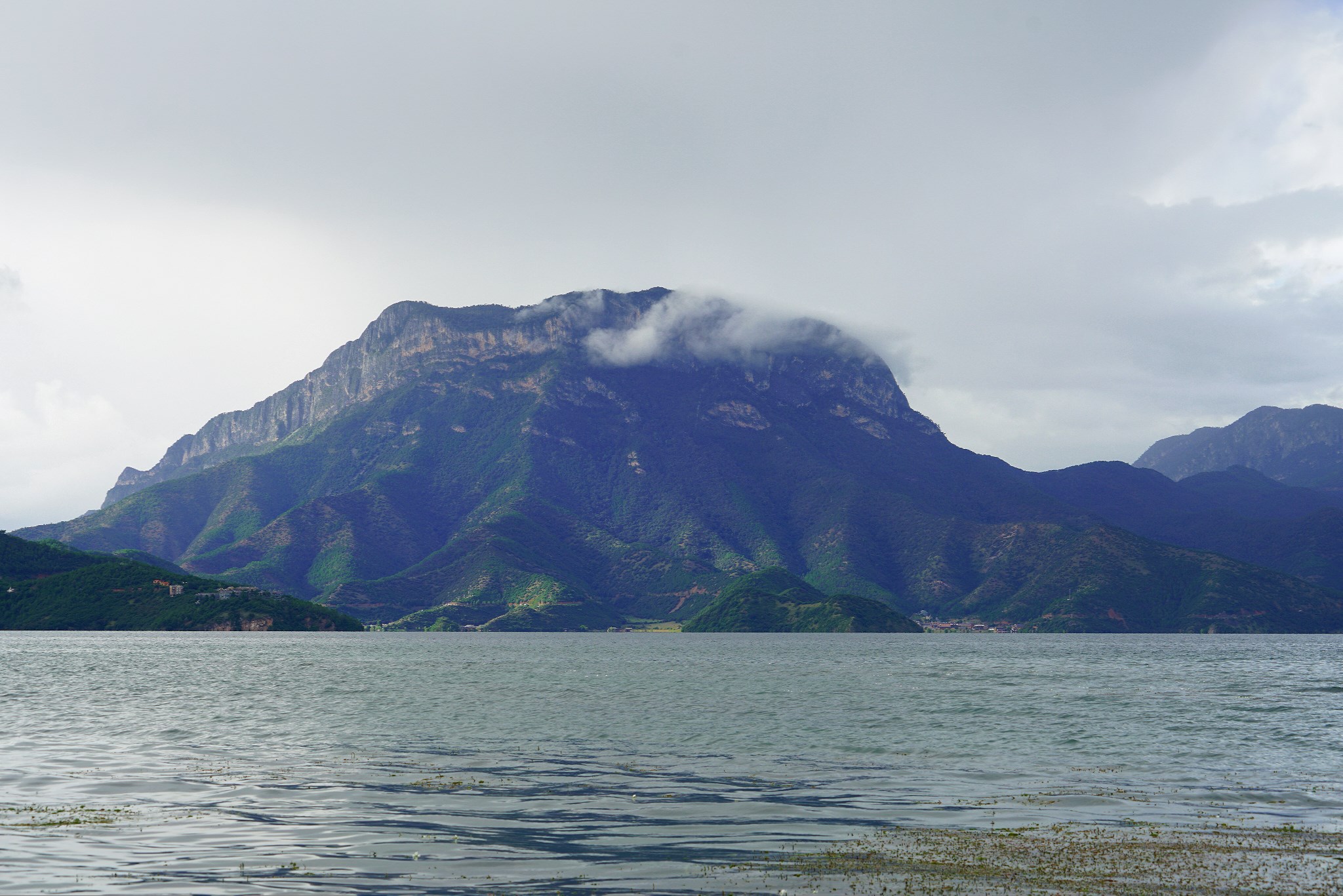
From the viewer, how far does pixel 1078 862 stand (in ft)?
120

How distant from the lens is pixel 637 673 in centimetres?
16500

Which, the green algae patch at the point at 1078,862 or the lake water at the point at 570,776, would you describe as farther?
the lake water at the point at 570,776

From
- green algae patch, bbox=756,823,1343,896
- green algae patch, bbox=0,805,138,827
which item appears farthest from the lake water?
green algae patch, bbox=756,823,1343,896

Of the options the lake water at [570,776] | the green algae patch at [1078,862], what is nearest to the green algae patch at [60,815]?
the lake water at [570,776]

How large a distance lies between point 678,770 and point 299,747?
94.4 feet

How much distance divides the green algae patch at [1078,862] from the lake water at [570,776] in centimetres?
233

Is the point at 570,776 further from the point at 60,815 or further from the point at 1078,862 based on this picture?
the point at 1078,862

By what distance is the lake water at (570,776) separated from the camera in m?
36.3

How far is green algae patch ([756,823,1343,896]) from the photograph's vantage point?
108 feet

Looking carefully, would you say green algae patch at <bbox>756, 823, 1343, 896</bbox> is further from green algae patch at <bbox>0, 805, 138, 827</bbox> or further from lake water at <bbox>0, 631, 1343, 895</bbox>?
green algae patch at <bbox>0, 805, 138, 827</bbox>

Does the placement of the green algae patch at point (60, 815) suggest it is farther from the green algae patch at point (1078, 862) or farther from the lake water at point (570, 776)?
the green algae patch at point (1078, 862)

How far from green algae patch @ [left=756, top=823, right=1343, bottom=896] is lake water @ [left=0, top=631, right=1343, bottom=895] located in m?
2.33

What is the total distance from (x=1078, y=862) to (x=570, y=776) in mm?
30419

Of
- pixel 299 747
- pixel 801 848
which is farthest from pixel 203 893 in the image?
pixel 299 747
